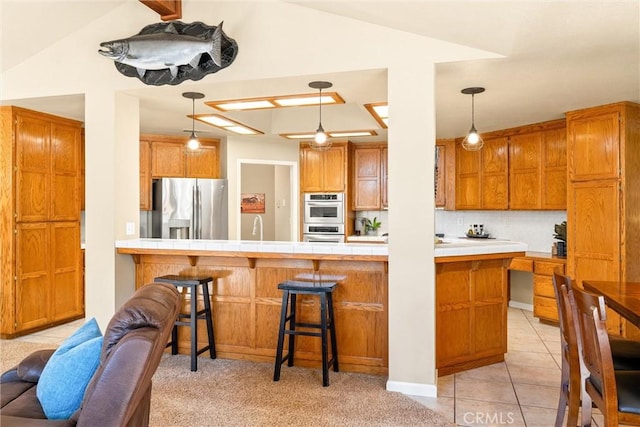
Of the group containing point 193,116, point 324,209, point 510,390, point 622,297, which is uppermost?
point 193,116

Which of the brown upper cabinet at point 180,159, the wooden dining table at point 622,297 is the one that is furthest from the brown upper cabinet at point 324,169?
the wooden dining table at point 622,297

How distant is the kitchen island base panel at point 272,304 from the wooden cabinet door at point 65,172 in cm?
155

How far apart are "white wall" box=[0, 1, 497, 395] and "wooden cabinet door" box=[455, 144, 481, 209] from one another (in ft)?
11.0

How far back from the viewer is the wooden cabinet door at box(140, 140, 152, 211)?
5.79 m

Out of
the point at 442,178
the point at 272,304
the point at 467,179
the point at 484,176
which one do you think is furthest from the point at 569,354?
the point at 442,178

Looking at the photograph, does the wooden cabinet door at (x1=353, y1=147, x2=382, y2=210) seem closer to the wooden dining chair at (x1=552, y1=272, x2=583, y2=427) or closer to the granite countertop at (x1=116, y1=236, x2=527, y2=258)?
the granite countertop at (x1=116, y1=236, x2=527, y2=258)

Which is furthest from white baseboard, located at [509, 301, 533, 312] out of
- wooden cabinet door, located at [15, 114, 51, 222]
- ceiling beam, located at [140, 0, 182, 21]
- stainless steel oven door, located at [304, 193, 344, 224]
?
wooden cabinet door, located at [15, 114, 51, 222]

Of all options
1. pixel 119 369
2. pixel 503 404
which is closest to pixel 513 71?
pixel 503 404

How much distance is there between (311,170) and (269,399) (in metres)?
4.11

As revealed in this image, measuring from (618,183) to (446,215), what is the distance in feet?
8.93

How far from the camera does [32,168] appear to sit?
4480 mm

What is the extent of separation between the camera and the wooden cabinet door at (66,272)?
473cm

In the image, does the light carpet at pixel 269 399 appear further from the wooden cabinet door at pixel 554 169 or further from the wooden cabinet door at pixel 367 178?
the wooden cabinet door at pixel 367 178

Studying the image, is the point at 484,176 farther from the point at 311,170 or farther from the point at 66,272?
the point at 66,272
